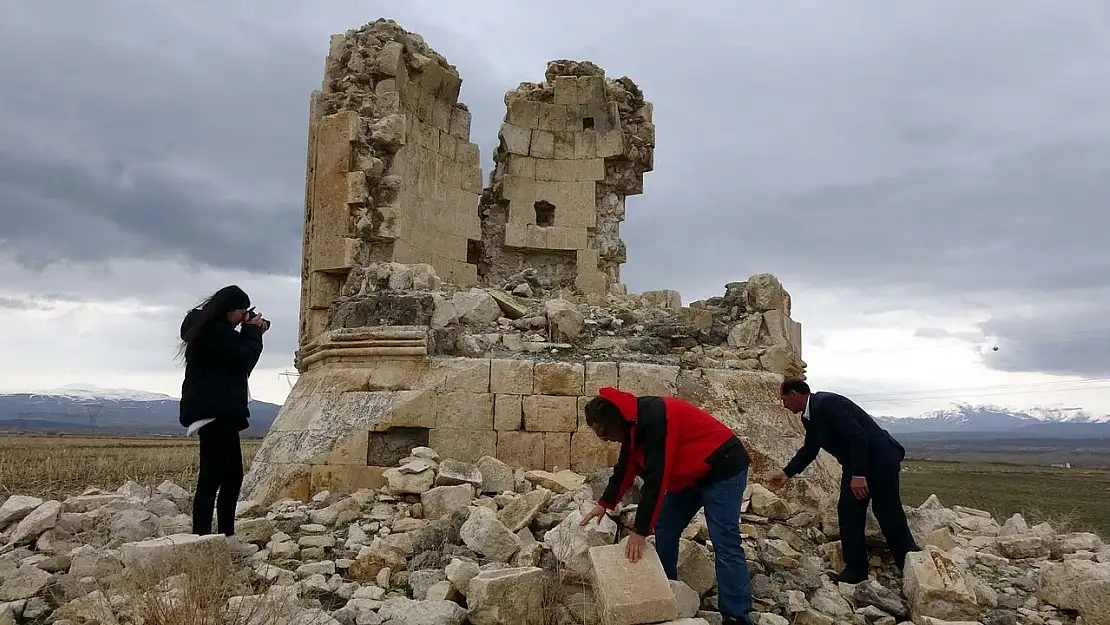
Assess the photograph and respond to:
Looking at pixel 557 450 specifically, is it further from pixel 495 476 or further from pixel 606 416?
pixel 606 416

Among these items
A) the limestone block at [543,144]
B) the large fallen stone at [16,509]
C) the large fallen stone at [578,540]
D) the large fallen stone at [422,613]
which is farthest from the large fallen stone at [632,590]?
the limestone block at [543,144]

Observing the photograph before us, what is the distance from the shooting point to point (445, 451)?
671 cm

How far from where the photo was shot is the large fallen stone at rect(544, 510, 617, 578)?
411cm

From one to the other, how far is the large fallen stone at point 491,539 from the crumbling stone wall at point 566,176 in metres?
6.89

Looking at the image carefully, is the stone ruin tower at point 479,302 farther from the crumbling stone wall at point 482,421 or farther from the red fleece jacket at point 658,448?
the red fleece jacket at point 658,448

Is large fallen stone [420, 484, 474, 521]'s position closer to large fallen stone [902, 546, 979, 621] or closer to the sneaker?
the sneaker

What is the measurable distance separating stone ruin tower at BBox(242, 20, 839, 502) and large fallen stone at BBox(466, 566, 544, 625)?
113 inches

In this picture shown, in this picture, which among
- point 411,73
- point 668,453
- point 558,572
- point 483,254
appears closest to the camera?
point 668,453

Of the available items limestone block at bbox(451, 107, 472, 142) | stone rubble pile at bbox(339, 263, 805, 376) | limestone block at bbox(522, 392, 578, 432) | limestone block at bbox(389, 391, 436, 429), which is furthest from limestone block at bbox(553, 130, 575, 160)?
limestone block at bbox(389, 391, 436, 429)

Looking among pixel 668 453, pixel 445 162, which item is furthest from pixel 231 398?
pixel 445 162

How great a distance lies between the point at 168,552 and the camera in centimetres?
405

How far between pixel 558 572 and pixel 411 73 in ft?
23.8

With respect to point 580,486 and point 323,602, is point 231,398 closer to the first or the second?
point 323,602

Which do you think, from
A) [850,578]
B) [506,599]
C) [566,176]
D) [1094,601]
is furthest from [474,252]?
[1094,601]
